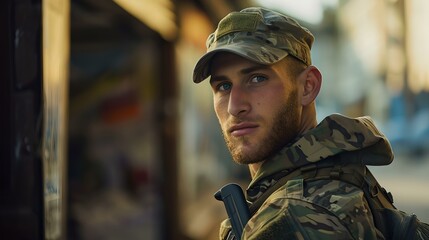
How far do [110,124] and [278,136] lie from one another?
5.03m

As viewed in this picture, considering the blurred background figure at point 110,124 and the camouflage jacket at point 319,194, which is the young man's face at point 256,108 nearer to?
the camouflage jacket at point 319,194

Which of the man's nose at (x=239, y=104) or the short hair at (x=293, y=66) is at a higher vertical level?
the short hair at (x=293, y=66)

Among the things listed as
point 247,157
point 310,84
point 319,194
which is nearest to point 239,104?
point 247,157

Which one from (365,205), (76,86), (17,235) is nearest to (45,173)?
(17,235)

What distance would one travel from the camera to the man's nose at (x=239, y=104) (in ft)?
6.29

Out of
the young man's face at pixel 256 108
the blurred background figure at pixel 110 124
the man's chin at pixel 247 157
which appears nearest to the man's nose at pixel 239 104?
the young man's face at pixel 256 108

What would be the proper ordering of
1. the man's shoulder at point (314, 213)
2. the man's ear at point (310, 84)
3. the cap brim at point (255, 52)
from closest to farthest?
the man's shoulder at point (314, 213) < the cap brim at point (255, 52) < the man's ear at point (310, 84)

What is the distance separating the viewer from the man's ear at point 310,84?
6.63ft

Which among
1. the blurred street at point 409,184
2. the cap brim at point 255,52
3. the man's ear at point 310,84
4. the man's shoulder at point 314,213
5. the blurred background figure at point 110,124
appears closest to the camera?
the man's shoulder at point 314,213

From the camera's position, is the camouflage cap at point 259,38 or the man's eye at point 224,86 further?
the man's eye at point 224,86

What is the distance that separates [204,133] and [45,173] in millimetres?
6105

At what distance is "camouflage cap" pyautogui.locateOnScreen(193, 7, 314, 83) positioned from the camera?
1.84m

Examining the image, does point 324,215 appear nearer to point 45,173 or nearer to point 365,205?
point 365,205

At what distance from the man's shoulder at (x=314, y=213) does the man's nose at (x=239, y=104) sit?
0.31 meters
